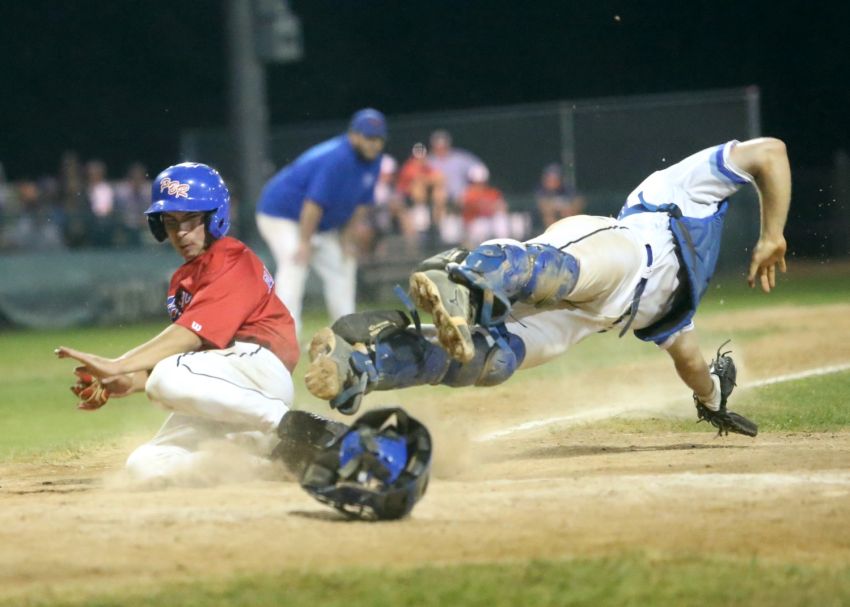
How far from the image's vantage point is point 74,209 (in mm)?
19641

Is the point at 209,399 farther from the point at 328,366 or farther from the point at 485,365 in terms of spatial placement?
the point at 485,365

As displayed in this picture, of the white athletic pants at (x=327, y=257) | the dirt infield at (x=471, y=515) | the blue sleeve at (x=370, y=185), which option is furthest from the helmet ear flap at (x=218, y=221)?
the blue sleeve at (x=370, y=185)

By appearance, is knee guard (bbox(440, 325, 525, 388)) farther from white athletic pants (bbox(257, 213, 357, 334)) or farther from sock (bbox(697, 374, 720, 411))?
white athletic pants (bbox(257, 213, 357, 334))

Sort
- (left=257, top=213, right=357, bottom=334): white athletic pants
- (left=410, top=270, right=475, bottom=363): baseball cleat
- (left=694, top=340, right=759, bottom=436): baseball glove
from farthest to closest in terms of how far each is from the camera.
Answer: (left=257, top=213, right=357, bottom=334): white athletic pants < (left=694, top=340, right=759, bottom=436): baseball glove < (left=410, top=270, right=475, bottom=363): baseball cleat

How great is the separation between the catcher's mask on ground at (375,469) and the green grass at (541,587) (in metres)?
0.66

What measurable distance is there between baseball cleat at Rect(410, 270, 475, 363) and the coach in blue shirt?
6554 mm

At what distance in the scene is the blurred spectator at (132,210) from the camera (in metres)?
19.3

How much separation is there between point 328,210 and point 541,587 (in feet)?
26.7

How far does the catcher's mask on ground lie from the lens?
5066mm

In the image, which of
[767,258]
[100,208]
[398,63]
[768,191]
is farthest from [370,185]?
[398,63]

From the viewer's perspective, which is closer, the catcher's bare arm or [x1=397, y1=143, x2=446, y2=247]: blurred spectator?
the catcher's bare arm

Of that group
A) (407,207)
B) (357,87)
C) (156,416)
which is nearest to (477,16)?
(357,87)

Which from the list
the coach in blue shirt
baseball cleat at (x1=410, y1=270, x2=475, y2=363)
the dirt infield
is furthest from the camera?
the coach in blue shirt

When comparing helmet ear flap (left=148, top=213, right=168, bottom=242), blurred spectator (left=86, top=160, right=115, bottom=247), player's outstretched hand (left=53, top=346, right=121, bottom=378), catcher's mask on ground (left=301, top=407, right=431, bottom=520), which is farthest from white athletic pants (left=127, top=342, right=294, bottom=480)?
blurred spectator (left=86, top=160, right=115, bottom=247)
